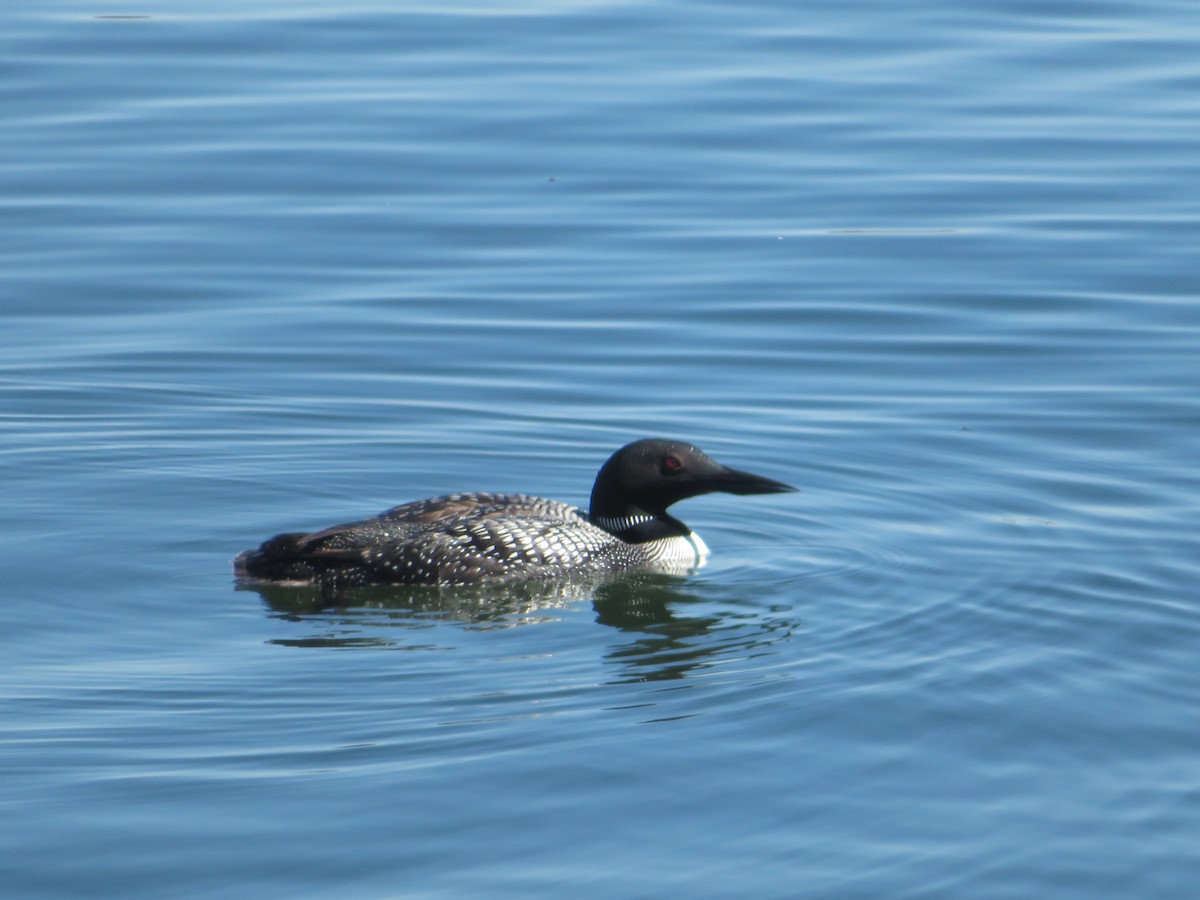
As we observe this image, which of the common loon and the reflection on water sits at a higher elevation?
the common loon

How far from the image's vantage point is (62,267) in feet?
41.0

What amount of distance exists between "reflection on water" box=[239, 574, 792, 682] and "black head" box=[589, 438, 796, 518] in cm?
38

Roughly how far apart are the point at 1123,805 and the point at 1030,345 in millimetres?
5650

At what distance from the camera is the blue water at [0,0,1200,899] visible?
239 inches

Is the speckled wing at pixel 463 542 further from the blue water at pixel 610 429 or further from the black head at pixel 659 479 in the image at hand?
the black head at pixel 659 479

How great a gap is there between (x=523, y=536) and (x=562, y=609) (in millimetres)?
392

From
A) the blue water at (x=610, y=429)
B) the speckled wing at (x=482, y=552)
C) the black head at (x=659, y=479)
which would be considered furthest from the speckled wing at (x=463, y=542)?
the black head at (x=659, y=479)

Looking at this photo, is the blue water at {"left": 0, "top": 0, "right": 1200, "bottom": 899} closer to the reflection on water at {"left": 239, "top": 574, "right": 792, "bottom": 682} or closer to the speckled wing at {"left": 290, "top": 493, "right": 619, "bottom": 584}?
the reflection on water at {"left": 239, "top": 574, "right": 792, "bottom": 682}

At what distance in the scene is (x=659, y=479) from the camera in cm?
885

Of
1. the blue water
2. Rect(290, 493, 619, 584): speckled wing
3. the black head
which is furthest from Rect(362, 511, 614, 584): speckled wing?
the black head

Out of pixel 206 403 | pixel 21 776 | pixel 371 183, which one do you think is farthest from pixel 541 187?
pixel 21 776

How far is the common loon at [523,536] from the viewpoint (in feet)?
26.8

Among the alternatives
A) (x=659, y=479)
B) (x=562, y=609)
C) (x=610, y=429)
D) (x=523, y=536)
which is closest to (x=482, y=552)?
(x=523, y=536)

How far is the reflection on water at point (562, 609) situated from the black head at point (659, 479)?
38cm
